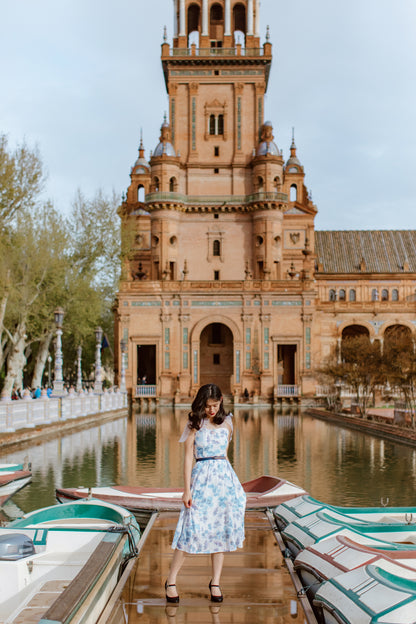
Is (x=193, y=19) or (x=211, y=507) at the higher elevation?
(x=193, y=19)

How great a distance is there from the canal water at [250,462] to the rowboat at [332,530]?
2339mm

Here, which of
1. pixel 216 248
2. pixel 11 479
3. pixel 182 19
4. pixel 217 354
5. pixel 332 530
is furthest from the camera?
pixel 182 19

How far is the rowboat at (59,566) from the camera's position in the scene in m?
5.73

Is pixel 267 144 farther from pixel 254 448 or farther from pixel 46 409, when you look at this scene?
pixel 254 448

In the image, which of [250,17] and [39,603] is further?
[250,17]

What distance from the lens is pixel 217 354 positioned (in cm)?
6097

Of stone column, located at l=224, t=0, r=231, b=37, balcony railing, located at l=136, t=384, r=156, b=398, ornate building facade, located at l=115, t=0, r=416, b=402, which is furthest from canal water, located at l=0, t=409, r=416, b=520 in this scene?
stone column, located at l=224, t=0, r=231, b=37

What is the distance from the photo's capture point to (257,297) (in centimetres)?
5616

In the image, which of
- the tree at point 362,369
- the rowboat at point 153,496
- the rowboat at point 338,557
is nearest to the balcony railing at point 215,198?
the tree at point 362,369

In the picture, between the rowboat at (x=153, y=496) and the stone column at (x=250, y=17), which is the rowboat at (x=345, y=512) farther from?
the stone column at (x=250, y=17)

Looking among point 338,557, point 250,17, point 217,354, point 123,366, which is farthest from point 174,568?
point 250,17

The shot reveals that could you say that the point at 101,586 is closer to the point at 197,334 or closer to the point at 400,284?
the point at 197,334

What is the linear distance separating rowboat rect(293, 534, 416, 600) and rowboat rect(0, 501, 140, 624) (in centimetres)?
182

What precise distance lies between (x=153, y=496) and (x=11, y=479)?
317 cm
